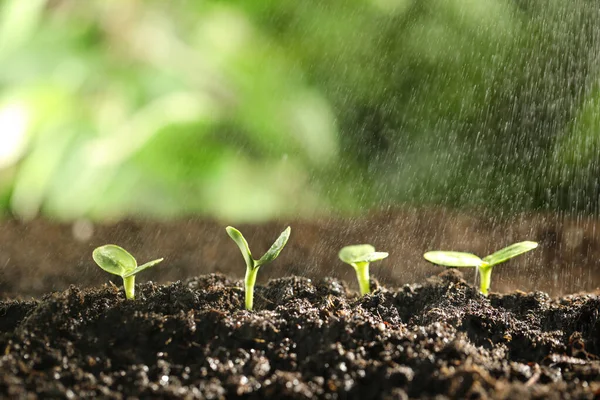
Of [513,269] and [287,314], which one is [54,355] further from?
[513,269]

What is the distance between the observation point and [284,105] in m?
2.52

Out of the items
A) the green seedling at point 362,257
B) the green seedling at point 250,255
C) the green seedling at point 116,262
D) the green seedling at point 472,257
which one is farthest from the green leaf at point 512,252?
the green seedling at point 116,262

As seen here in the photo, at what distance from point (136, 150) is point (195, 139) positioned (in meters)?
0.26

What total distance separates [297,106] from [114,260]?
1.73 metres

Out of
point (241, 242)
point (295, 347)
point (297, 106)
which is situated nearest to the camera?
point (295, 347)

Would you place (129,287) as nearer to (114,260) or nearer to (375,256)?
(114,260)

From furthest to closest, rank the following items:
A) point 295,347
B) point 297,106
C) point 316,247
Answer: point 297,106 → point 316,247 → point 295,347

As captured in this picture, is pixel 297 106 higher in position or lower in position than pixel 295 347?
higher

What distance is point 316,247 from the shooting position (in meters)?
1.55

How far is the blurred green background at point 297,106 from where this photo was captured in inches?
91.9

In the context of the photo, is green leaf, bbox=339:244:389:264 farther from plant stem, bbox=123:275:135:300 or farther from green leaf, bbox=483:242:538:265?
plant stem, bbox=123:275:135:300

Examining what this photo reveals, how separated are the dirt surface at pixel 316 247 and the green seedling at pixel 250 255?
463mm

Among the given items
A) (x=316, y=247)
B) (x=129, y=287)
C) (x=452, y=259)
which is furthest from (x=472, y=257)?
(x=316, y=247)

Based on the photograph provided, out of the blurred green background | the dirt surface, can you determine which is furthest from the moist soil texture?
the blurred green background
